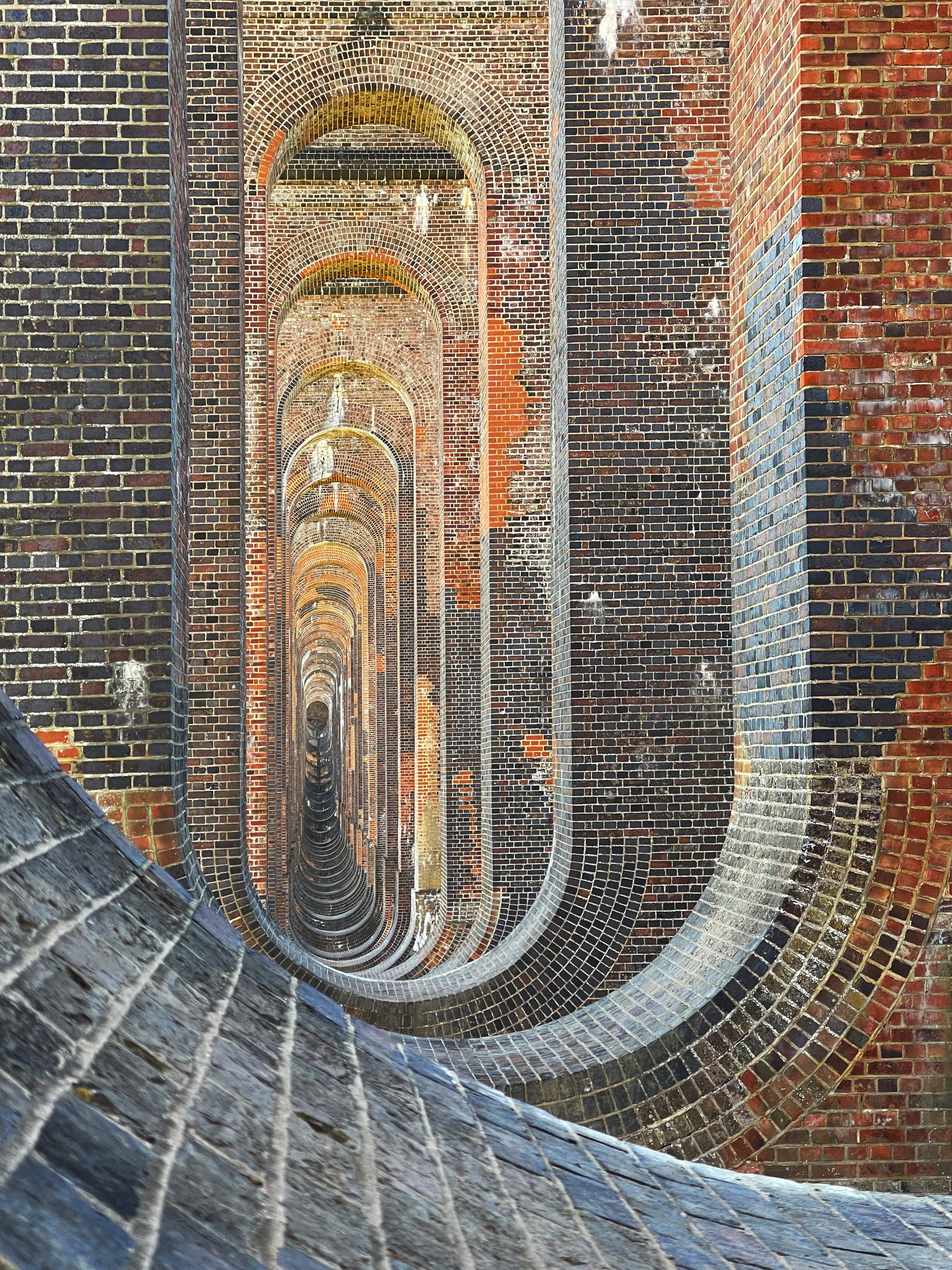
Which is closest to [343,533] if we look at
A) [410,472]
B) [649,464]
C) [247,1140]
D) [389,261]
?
[410,472]

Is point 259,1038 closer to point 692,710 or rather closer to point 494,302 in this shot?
point 692,710

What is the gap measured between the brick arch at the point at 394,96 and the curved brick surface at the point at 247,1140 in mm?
12622

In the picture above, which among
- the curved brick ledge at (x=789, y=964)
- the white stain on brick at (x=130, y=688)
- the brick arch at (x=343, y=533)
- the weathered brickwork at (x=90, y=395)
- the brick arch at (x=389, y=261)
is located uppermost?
the brick arch at (x=389, y=261)

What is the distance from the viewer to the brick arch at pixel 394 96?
14.4 meters

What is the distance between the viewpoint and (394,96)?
14.7 meters

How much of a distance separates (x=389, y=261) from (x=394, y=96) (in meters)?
4.05

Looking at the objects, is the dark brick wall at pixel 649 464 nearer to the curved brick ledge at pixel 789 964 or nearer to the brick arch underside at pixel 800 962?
the curved brick ledge at pixel 789 964

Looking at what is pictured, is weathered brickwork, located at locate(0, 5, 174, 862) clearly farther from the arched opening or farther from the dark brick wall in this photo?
the arched opening

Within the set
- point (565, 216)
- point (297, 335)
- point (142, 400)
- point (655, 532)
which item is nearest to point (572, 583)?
point (655, 532)

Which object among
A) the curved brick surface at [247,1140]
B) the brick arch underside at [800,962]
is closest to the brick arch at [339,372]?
the brick arch underside at [800,962]

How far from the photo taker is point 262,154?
14.3 m

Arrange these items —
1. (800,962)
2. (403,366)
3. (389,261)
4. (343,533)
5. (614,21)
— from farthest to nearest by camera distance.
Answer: (343,533), (403,366), (389,261), (614,21), (800,962)

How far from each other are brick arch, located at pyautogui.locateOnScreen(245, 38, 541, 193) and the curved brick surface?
41.4 ft

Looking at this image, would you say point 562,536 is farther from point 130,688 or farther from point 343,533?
point 343,533
